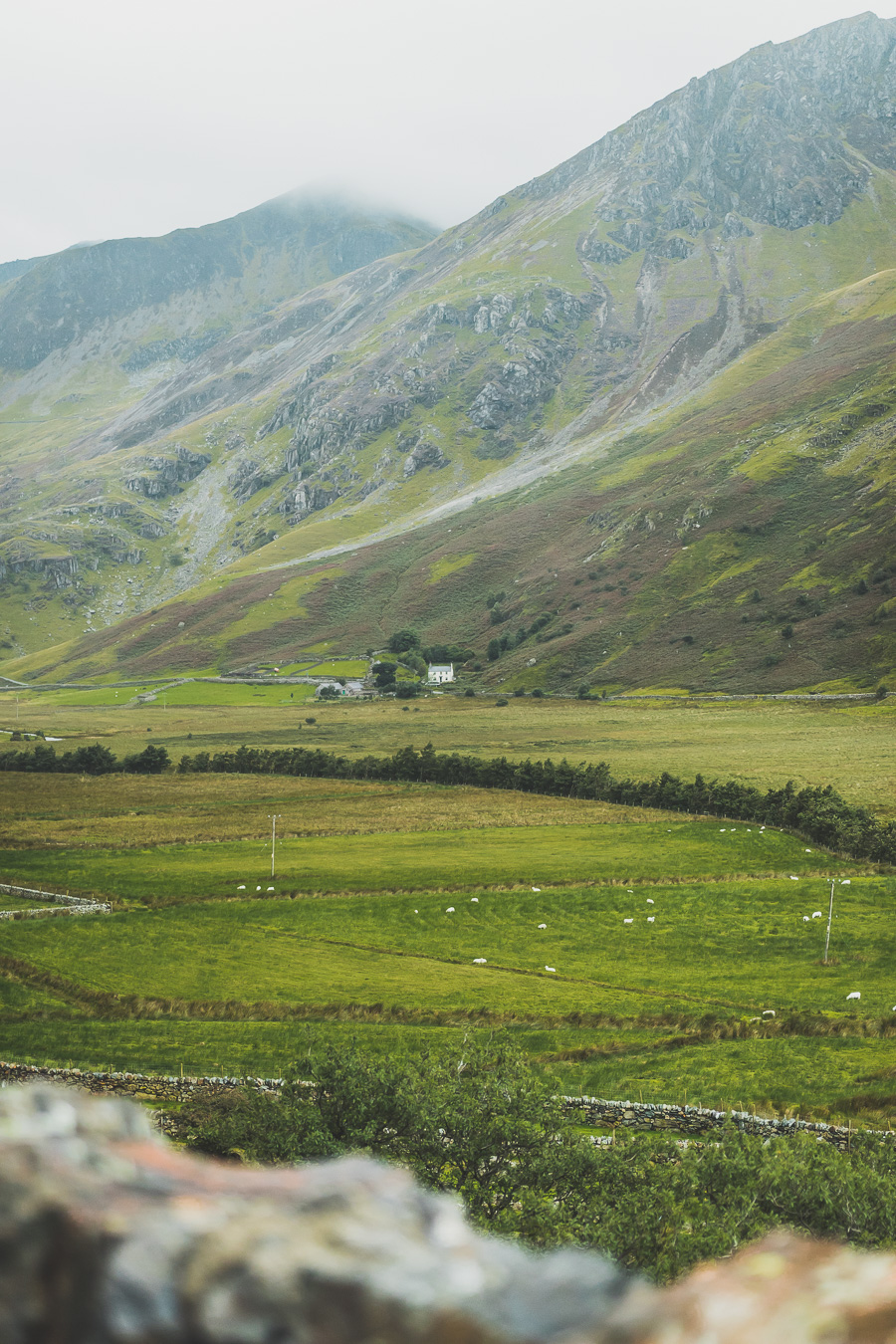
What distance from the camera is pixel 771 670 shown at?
196 m

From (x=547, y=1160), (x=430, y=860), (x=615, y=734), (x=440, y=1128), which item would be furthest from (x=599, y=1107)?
(x=615, y=734)

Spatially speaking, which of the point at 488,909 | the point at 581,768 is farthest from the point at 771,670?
the point at 488,909

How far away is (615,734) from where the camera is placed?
153m

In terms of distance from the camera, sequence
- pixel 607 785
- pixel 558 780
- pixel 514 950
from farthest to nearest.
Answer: pixel 558 780 < pixel 607 785 < pixel 514 950

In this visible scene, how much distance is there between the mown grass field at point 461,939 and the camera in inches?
1532

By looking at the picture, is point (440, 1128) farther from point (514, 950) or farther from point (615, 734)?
point (615, 734)

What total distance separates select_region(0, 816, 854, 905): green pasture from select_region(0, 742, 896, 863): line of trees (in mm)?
3411

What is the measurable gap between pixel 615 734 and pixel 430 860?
80642mm

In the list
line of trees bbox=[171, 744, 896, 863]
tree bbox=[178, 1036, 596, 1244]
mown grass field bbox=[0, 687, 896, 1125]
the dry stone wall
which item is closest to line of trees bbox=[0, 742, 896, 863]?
line of trees bbox=[171, 744, 896, 863]

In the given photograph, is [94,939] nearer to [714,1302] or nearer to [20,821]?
[20,821]

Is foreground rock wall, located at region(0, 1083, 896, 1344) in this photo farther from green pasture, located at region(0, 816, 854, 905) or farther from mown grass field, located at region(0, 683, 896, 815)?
mown grass field, located at region(0, 683, 896, 815)

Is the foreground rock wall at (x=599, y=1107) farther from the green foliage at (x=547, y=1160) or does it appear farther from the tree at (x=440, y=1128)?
the tree at (x=440, y=1128)

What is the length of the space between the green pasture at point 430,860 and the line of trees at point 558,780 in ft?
11.2

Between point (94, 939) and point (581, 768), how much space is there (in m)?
69.9
